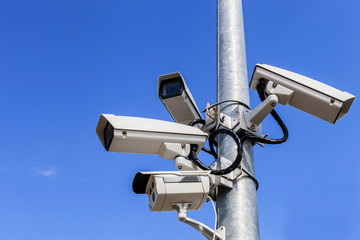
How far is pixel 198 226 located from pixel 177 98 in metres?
1.03

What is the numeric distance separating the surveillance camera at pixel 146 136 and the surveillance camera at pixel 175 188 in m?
0.19

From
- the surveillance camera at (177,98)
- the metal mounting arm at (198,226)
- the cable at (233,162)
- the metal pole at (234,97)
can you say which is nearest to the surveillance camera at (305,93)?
the metal pole at (234,97)

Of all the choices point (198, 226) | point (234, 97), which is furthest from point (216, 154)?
point (198, 226)

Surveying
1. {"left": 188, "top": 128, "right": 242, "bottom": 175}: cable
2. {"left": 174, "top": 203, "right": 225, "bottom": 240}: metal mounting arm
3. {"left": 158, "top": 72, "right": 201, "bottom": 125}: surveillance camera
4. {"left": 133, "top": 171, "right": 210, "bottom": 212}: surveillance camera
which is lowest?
{"left": 174, "top": 203, "right": 225, "bottom": 240}: metal mounting arm

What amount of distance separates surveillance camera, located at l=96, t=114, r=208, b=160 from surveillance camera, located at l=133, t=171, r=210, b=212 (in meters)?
0.19

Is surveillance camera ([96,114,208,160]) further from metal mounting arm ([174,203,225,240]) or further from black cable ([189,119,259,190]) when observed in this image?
metal mounting arm ([174,203,225,240])

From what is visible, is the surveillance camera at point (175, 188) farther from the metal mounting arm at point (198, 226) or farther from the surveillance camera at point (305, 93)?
the surveillance camera at point (305, 93)

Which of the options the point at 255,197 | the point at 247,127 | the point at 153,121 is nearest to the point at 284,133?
the point at 247,127

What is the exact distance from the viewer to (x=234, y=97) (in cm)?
343

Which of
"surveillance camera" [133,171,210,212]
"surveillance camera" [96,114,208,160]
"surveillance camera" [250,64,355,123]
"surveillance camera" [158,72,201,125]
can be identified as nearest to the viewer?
"surveillance camera" [133,171,210,212]

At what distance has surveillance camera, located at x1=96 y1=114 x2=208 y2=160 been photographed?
9.53ft

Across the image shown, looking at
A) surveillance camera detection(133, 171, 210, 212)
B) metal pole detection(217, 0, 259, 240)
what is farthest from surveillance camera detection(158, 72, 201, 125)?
surveillance camera detection(133, 171, 210, 212)

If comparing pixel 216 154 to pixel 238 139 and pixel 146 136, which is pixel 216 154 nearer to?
pixel 238 139

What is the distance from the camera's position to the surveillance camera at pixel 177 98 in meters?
3.61
